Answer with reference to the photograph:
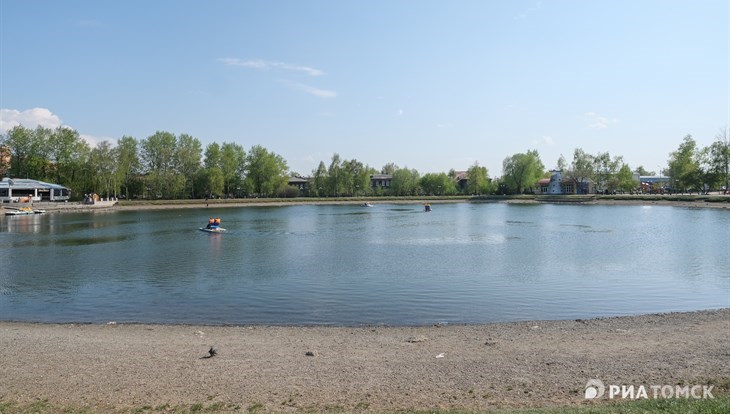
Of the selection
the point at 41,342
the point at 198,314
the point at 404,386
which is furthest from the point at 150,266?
the point at 404,386

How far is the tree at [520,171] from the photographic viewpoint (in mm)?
136625

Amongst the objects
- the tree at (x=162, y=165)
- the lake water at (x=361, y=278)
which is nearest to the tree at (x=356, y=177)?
the tree at (x=162, y=165)

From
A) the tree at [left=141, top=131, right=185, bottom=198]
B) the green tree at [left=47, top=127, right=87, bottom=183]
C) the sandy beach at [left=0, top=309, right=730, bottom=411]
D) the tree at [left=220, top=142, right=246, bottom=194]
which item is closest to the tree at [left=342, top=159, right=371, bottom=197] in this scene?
the tree at [left=220, top=142, right=246, bottom=194]

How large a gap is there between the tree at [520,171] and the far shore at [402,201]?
714 cm

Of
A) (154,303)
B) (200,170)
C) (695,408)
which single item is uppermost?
(200,170)

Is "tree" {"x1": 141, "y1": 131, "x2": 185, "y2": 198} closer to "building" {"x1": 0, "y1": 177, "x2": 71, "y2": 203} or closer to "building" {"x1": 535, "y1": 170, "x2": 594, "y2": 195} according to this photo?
"building" {"x1": 0, "y1": 177, "x2": 71, "y2": 203}

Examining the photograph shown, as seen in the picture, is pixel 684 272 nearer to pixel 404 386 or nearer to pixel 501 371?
pixel 501 371

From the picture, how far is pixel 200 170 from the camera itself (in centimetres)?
11694

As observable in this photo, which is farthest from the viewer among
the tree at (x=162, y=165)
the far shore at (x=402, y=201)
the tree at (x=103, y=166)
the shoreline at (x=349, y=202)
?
the tree at (x=162, y=165)

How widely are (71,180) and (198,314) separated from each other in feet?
348

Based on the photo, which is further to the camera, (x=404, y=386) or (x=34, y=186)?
(x=34, y=186)

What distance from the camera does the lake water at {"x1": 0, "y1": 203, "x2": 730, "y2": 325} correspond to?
17.7 m

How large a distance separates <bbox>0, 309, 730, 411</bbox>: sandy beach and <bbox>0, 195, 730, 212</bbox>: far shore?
8813 cm

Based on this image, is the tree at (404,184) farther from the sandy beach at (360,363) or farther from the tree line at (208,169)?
the sandy beach at (360,363)
